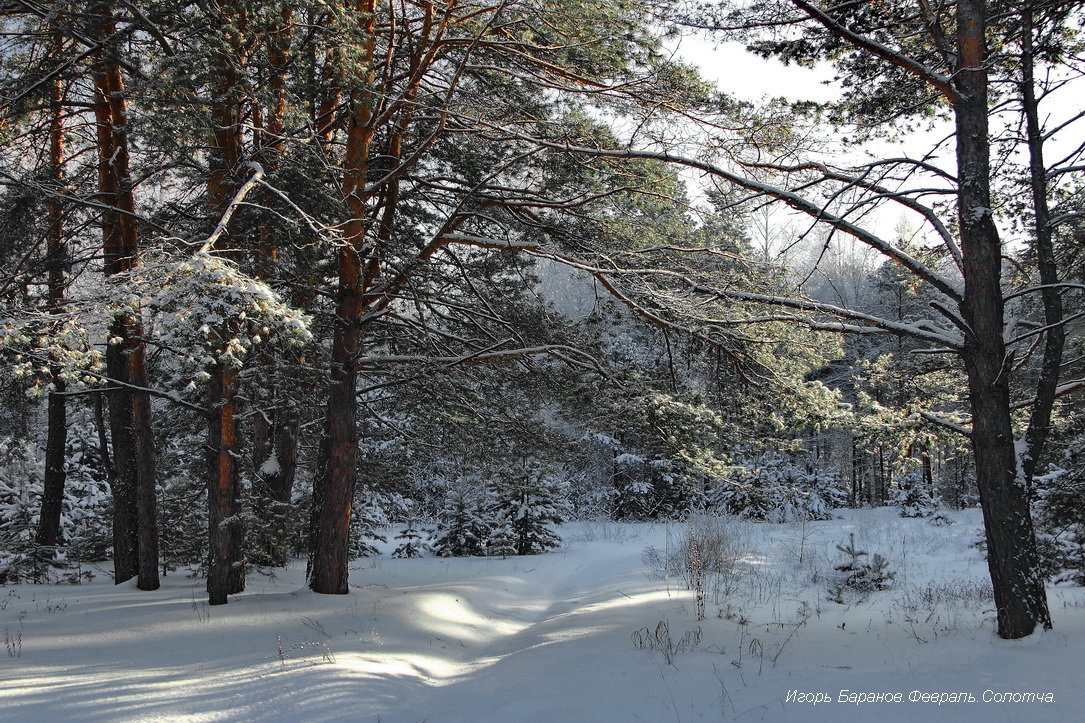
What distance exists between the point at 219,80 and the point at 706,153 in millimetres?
5118

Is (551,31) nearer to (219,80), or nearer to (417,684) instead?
(219,80)

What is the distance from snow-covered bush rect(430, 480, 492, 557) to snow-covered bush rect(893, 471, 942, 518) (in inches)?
589

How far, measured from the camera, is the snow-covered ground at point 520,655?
418cm

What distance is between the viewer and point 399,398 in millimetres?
9727

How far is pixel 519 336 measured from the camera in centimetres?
809

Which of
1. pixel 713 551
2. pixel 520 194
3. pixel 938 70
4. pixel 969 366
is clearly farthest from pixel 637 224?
pixel 713 551

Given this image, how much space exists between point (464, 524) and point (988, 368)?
12597mm

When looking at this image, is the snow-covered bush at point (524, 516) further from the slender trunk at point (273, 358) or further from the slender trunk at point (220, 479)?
the slender trunk at point (220, 479)

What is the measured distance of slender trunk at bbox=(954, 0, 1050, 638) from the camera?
509 centimetres

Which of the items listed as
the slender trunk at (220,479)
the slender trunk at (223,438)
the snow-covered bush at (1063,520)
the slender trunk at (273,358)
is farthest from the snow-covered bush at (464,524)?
the snow-covered bush at (1063,520)

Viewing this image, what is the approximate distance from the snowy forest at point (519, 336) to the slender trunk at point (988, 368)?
3 cm

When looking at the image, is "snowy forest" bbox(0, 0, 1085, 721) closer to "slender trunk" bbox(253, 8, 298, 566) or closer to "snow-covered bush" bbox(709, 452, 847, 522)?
"slender trunk" bbox(253, 8, 298, 566)

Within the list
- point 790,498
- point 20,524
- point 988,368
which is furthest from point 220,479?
point 790,498

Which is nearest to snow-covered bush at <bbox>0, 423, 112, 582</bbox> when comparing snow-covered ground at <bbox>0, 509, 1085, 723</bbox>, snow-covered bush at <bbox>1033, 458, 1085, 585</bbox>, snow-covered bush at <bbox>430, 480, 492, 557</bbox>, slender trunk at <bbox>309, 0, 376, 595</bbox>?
snow-covered ground at <bbox>0, 509, 1085, 723</bbox>
